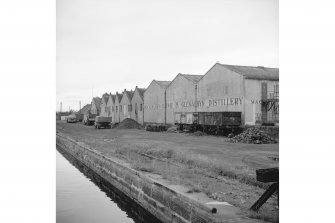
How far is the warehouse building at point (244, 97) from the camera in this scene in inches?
1033

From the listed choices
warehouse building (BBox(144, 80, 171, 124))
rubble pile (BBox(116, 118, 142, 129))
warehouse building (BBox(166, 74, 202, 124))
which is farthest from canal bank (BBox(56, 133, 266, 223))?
rubble pile (BBox(116, 118, 142, 129))

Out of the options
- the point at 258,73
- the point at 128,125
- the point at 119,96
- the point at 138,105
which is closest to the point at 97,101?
the point at 119,96

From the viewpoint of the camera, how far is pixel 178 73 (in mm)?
35562

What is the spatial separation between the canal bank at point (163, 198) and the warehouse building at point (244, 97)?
51.2ft

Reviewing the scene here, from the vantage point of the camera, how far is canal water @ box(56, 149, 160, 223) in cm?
841

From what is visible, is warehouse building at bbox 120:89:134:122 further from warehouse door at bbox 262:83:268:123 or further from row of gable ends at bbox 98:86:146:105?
warehouse door at bbox 262:83:268:123

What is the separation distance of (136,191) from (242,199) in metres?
3.40

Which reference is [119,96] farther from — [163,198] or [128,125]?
[163,198]

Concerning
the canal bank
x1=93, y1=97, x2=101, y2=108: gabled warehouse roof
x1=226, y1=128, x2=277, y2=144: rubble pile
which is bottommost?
the canal bank

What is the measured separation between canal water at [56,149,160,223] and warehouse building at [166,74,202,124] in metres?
18.0

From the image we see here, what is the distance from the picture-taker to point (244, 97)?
86.4 feet

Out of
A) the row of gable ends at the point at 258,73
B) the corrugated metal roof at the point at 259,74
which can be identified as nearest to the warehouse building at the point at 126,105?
the row of gable ends at the point at 258,73
